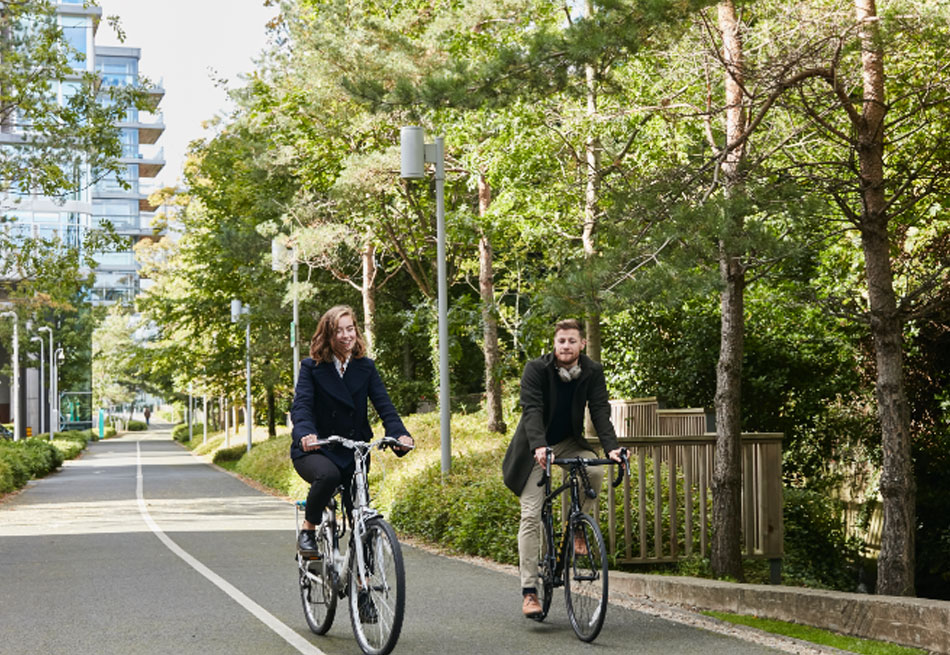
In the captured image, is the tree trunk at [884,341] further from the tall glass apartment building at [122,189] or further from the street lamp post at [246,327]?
the tall glass apartment building at [122,189]

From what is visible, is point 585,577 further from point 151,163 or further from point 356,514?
point 151,163

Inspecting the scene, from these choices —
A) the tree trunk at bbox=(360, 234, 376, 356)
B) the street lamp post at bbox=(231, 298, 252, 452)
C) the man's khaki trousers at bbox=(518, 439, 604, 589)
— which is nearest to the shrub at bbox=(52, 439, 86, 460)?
the street lamp post at bbox=(231, 298, 252, 452)

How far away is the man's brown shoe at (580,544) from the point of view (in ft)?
25.9

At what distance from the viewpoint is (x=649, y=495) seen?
41.5 feet

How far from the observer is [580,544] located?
313 inches

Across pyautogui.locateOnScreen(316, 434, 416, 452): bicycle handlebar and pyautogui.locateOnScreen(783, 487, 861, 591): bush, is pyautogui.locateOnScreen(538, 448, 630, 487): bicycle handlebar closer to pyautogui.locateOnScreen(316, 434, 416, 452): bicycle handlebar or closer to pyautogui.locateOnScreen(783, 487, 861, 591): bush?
pyautogui.locateOnScreen(316, 434, 416, 452): bicycle handlebar

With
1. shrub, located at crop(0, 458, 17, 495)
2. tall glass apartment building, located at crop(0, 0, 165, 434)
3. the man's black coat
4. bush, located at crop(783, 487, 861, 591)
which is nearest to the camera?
the man's black coat

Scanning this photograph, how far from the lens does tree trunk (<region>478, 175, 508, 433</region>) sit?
25000 mm

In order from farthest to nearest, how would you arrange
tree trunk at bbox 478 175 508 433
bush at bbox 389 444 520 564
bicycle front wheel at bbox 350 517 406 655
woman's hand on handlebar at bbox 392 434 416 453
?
tree trunk at bbox 478 175 508 433 → bush at bbox 389 444 520 564 → woman's hand on handlebar at bbox 392 434 416 453 → bicycle front wheel at bbox 350 517 406 655

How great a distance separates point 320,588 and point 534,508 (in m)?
1.46

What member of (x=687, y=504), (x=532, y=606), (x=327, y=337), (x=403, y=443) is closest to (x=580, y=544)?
(x=532, y=606)

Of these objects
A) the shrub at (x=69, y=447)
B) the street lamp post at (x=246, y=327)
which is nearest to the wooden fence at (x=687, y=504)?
the street lamp post at (x=246, y=327)

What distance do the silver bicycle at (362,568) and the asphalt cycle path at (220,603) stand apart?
0.35 meters

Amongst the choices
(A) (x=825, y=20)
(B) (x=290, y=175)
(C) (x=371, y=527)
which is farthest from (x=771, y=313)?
(B) (x=290, y=175)
